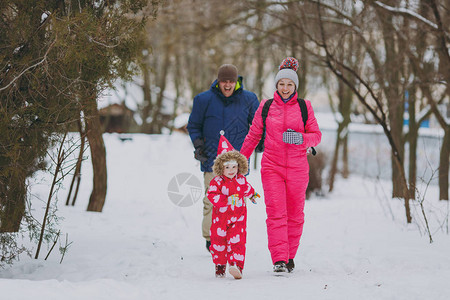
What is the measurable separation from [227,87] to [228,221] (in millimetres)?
1622

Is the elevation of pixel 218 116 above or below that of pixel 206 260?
above

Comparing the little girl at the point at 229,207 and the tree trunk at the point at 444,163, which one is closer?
the little girl at the point at 229,207

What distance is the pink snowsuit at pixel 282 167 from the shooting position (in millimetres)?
5070

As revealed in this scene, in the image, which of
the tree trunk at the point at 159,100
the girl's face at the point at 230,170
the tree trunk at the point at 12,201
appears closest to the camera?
the girl's face at the point at 230,170

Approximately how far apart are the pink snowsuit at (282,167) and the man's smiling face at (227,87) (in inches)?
30.5

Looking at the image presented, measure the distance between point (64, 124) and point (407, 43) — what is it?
6452 mm

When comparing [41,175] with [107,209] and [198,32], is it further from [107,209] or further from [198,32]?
[198,32]

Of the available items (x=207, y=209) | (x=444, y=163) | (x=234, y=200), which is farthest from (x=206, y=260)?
(x=444, y=163)

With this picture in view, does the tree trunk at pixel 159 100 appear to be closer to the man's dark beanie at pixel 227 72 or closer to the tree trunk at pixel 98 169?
the tree trunk at pixel 98 169

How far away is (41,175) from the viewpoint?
5441mm

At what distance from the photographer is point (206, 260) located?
5.90m

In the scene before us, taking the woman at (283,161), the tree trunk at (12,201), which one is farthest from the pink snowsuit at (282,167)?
the tree trunk at (12,201)

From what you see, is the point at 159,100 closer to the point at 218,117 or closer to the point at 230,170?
the point at 218,117

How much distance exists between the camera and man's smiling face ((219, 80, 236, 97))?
19.2ft
